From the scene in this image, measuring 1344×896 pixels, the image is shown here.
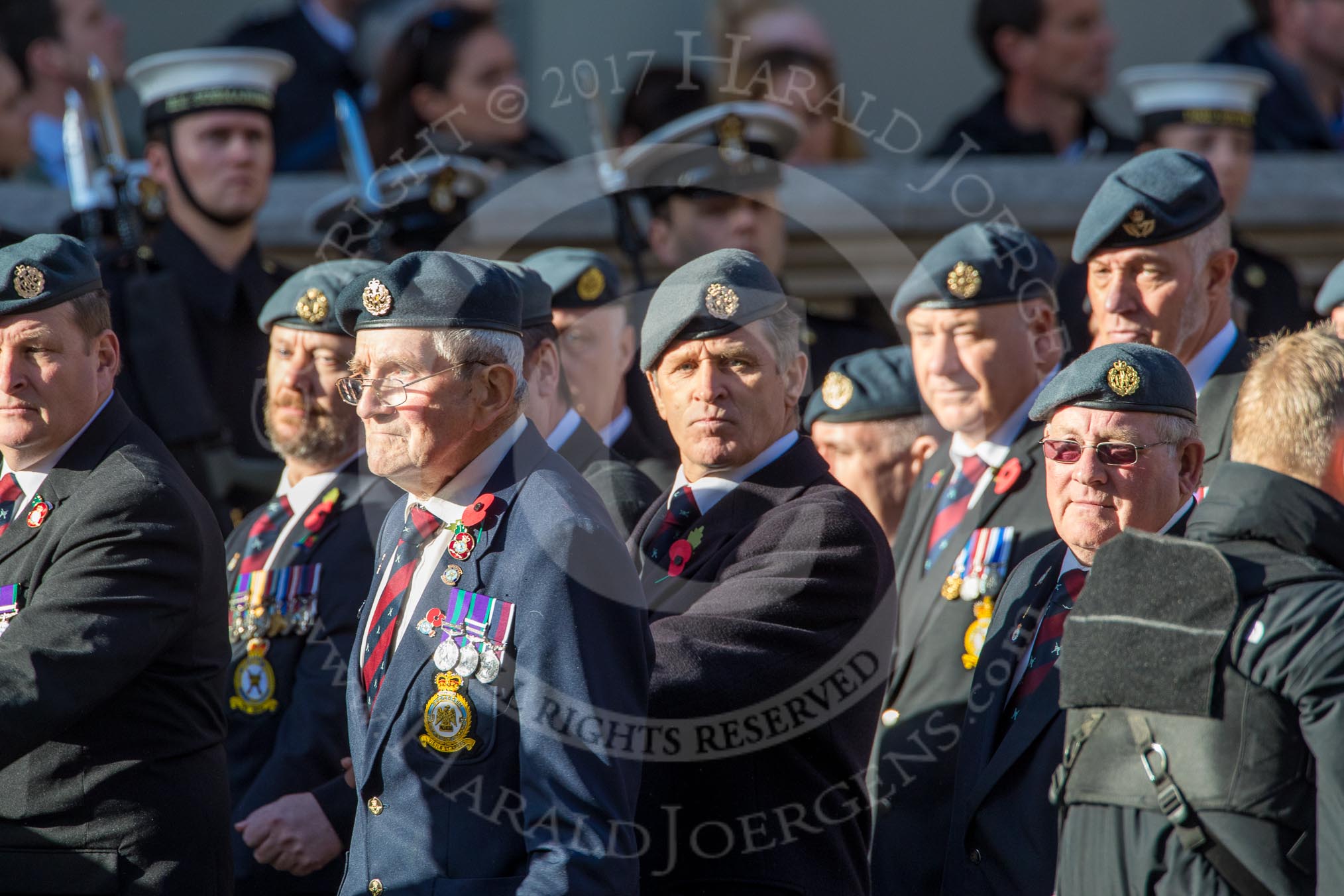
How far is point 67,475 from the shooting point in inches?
156

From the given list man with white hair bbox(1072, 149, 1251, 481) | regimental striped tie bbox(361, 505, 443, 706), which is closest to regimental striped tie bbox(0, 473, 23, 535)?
regimental striped tie bbox(361, 505, 443, 706)

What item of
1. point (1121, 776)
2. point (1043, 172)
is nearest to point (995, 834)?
point (1121, 776)

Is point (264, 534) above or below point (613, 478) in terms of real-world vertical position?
below

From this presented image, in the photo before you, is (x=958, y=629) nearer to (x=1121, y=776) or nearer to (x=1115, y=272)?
(x=1115, y=272)

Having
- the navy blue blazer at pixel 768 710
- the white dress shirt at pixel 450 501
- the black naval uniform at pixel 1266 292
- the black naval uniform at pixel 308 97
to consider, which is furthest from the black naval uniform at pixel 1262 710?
the black naval uniform at pixel 308 97

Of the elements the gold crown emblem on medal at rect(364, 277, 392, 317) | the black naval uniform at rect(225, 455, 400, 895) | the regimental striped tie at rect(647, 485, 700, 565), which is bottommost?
the black naval uniform at rect(225, 455, 400, 895)

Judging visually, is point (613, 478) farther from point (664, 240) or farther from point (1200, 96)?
point (1200, 96)

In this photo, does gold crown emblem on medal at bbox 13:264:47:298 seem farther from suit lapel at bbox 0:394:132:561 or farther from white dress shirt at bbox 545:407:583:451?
white dress shirt at bbox 545:407:583:451

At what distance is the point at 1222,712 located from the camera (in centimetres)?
300

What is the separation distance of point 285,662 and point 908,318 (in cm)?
184

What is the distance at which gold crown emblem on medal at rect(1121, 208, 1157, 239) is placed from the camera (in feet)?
15.4

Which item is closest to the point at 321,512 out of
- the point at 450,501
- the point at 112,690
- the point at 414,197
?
the point at 112,690

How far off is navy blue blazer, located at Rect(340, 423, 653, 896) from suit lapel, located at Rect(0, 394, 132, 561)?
3.17ft

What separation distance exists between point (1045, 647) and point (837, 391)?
176cm
